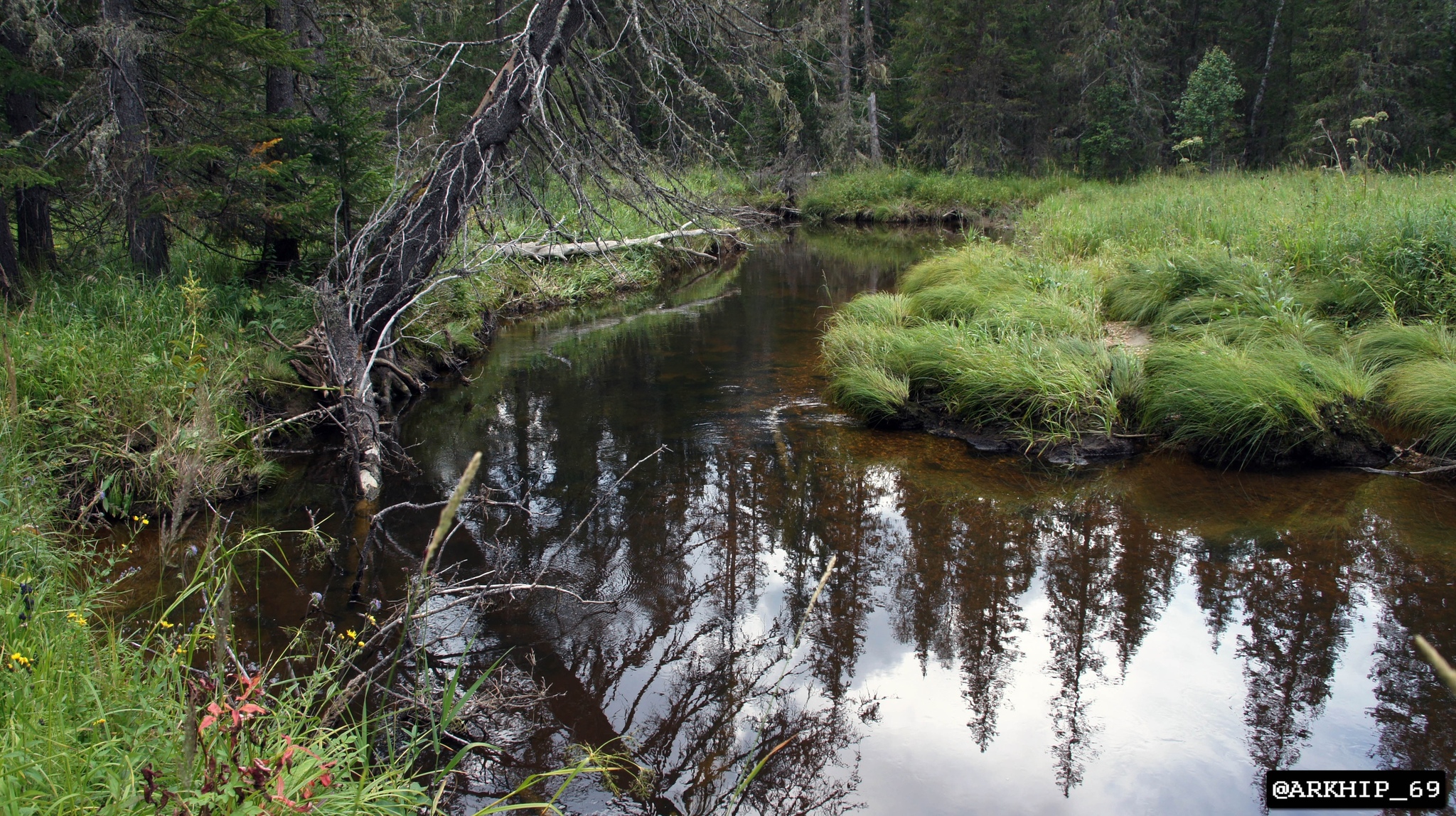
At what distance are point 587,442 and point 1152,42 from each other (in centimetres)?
2905

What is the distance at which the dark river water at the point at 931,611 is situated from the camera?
3262 millimetres

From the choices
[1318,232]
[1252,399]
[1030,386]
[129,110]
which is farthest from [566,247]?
[1252,399]

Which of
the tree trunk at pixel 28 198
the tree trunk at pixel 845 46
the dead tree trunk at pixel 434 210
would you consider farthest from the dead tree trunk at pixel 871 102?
the tree trunk at pixel 28 198

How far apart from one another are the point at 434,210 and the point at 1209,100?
20773 millimetres

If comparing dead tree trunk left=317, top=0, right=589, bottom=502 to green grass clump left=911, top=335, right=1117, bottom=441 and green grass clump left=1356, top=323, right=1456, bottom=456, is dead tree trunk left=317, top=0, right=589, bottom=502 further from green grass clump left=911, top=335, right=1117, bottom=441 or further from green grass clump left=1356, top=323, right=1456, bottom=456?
green grass clump left=1356, top=323, right=1456, bottom=456

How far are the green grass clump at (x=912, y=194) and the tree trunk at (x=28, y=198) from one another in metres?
20.9

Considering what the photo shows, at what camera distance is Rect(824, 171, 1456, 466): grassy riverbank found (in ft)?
19.7

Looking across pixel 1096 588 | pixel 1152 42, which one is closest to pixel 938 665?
pixel 1096 588

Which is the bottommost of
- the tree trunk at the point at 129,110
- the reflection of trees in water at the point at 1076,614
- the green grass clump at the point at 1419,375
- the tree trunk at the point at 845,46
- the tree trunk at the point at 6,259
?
the reflection of trees in water at the point at 1076,614

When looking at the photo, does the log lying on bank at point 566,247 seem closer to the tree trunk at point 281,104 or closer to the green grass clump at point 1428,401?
the tree trunk at point 281,104

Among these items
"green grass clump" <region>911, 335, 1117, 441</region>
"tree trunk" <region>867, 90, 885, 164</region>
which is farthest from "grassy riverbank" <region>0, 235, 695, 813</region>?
"tree trunk" <region>867, 90, 885, 164</region>

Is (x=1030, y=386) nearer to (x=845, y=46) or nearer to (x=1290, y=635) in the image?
(x=1290, y=635)

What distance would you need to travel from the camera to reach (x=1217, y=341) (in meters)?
6.80

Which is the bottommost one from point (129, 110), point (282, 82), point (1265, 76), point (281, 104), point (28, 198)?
point (28, 198)
